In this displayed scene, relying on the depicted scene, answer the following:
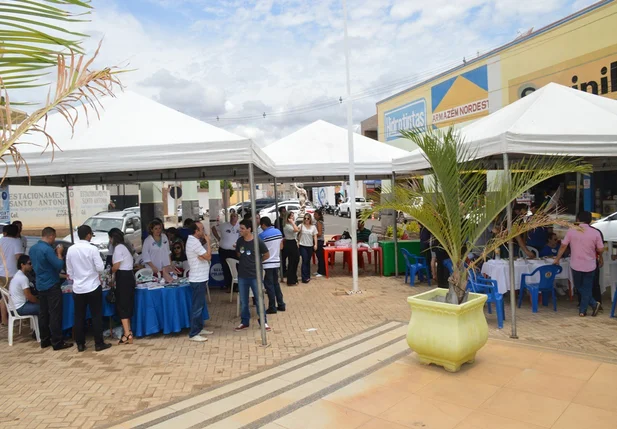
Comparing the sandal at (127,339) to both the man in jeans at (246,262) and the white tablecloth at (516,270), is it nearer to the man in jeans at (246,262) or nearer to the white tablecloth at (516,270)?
the man in jeans at (246,262)

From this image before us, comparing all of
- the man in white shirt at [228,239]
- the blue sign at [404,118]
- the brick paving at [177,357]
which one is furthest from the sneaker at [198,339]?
the blue sign at [404,118]

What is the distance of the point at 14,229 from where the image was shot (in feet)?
24.2

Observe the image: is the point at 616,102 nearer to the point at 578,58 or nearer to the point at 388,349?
the point at 388,349

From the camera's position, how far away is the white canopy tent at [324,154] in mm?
10430

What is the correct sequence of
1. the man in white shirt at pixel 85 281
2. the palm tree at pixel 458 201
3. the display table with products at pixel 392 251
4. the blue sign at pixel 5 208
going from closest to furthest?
the palm tree at pixel 458 201 < the man in white shirt at pixel 85 281 < the display table with products at pixel 392 251 < the blue sign at pixel 5 208

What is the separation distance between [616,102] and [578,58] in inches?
392

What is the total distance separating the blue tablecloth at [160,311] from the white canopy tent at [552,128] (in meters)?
4.69

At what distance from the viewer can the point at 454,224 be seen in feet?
17.6

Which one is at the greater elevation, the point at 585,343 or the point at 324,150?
the point at 324,150

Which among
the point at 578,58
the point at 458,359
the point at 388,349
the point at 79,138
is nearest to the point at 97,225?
the point at 79,138

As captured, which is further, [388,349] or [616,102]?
[616,102]

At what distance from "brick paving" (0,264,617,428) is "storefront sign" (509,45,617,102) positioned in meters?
11.1

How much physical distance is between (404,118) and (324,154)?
19010 mm

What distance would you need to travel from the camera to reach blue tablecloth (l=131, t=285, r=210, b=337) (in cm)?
669
